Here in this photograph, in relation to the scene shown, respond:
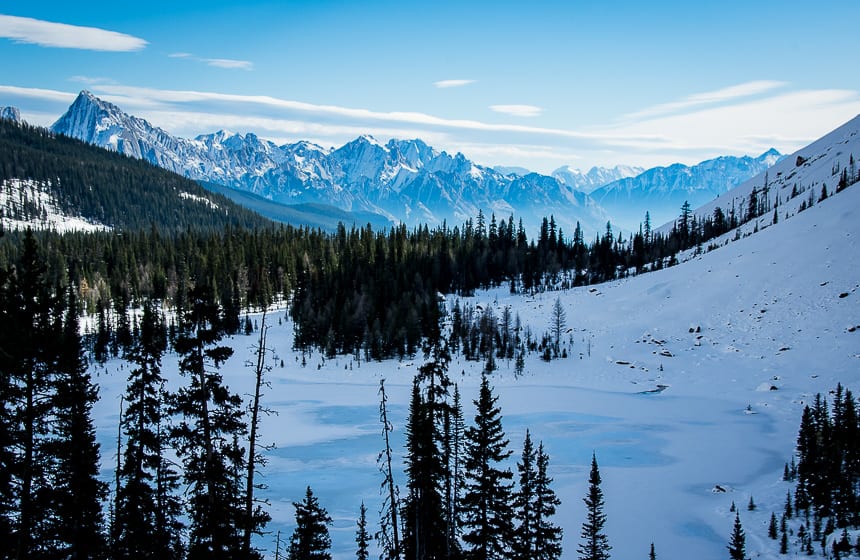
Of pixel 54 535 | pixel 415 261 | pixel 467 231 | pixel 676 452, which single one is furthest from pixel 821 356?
pixel 467 231

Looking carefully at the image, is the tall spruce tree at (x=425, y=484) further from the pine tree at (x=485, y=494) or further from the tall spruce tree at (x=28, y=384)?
the tall spruce tree at (x=28, y=384)

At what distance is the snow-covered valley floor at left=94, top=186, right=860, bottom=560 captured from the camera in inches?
1633

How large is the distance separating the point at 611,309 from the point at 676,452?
6497 cm

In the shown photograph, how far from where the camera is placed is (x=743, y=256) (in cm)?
11988

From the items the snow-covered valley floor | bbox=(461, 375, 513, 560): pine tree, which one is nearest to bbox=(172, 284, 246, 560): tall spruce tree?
bbox=(461, 375, 513, 560): pine tree

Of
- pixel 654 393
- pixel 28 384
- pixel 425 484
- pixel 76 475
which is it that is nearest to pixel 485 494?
pixel 425 484

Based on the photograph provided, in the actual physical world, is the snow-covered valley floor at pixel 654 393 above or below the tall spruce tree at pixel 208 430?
below

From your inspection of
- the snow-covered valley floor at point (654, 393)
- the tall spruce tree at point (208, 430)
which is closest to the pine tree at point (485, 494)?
the tall spruce tree at point (208, 430)

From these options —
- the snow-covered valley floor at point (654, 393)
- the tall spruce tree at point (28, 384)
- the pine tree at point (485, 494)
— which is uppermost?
the tall spruce tree at point (28, 384)

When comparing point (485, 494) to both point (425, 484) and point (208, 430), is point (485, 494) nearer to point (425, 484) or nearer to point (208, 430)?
point (425, 484)

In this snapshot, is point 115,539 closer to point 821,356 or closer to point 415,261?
point 821,356

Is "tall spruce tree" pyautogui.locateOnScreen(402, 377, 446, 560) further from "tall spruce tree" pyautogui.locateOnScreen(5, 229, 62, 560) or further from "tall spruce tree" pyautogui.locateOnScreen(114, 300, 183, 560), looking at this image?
"tall spruce tree" pyautogui.locateOnScreen(5, 229, 62, 560)

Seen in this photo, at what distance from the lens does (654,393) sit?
269ft

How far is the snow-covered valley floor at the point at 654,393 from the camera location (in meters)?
41.5
